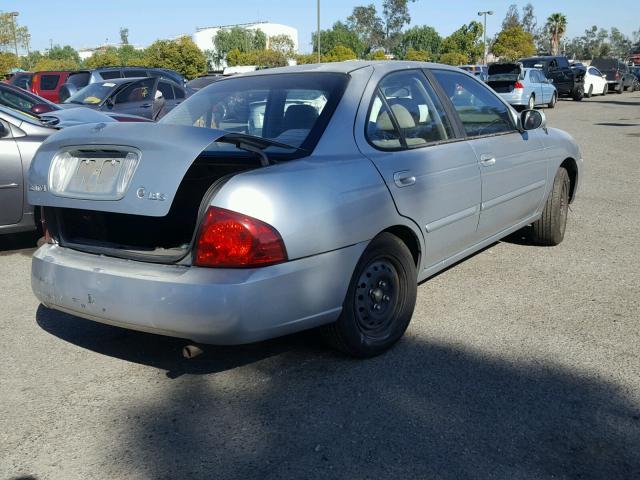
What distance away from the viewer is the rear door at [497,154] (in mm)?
4473

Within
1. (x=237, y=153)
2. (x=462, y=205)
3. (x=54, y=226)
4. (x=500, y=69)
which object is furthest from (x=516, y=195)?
(x=500, y=69)

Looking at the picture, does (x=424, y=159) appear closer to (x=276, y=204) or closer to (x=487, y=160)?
(x=487, y=160)

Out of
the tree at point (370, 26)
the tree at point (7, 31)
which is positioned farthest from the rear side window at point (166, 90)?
the tree at point (370, 26)

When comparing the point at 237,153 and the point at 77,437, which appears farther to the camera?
the point at 237,153

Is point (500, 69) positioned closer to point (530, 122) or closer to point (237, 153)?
point (530, 122)

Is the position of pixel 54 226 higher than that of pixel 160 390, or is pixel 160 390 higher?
pixel 54 226

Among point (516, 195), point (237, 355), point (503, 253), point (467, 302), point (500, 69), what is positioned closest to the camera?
point (237, 355)

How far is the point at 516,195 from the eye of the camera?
4.89 metres

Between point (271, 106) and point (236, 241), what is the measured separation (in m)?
1.35

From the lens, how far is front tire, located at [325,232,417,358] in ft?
11.2

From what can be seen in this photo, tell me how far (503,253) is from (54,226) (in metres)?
3.62

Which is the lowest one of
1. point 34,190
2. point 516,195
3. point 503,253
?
point 503,253

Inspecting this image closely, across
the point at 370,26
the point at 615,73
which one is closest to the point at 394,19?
the point at 370,26

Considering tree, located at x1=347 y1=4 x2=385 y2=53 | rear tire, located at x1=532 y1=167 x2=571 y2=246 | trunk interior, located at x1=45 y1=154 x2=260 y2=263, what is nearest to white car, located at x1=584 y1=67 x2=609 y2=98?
rear tire, located at x1=532 y1=167 x2=571 y2=246
